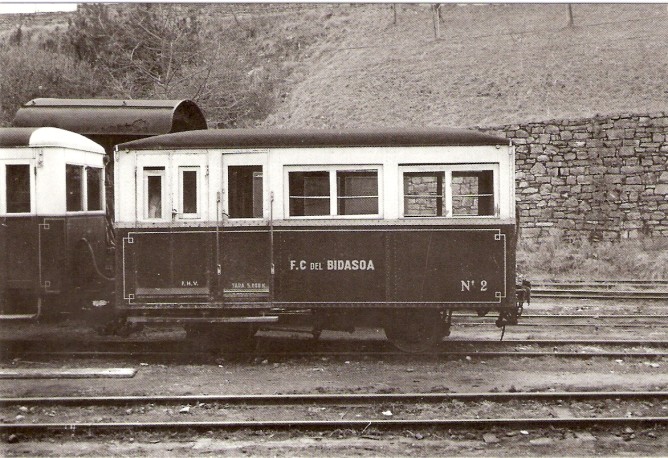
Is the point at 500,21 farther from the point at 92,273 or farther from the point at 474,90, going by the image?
the point at 92,273

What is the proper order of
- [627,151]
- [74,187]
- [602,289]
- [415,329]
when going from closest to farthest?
[415,329] < [74,187] < [602,289] < [627,151]

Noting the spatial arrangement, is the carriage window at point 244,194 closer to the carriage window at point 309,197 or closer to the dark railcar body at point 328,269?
the dark railcar body at point 328,269

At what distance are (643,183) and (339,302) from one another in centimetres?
1174

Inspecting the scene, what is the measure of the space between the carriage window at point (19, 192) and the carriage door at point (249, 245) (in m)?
2.92

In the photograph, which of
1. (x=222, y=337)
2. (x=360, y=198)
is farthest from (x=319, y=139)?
(x=222, y=337)

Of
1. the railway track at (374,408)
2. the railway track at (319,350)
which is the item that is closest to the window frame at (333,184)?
the railway track at (319,350)

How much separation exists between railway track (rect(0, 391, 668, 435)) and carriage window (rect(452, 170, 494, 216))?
267 centimetres

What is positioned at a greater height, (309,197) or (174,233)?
(309,197)

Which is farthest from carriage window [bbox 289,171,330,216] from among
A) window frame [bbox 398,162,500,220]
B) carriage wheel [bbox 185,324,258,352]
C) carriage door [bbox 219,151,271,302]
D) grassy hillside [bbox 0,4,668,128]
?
grassy hillside [bbox 0,4,668,128]

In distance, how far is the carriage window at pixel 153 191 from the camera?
32.5 ft

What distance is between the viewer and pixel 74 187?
434 inches

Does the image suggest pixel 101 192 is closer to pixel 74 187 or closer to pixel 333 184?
pixel 74 187

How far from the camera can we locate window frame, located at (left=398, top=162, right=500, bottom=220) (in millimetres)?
9727

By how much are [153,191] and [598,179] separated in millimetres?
12677
